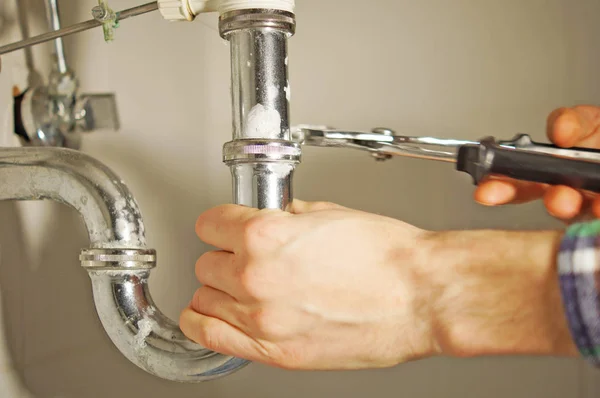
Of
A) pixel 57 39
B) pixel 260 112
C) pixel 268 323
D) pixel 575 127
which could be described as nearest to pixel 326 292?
pixel 268 323

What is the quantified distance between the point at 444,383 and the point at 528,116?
1.01ft

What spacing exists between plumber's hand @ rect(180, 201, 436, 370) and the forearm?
0.02m

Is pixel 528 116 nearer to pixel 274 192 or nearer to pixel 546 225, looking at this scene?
pixel 546 225

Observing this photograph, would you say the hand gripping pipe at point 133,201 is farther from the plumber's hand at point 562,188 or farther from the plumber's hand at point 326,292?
the plumber's hand at point 562,188

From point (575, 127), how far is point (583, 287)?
0.73 feet

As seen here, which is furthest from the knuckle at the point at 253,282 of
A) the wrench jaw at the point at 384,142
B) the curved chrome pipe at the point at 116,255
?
the wrench jaw at the point at 384,142

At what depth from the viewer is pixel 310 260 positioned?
369 mm

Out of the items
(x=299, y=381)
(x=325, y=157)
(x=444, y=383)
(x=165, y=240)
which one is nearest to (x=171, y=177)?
(x=165, y=240)

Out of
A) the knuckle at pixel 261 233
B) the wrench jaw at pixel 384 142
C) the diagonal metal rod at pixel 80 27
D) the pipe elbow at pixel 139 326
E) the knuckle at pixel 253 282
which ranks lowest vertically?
the pipe elbow at pixel 139 326

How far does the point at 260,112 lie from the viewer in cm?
43

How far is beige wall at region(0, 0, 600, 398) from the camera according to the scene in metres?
0.60

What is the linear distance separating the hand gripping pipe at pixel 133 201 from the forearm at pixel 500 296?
0.45 ft

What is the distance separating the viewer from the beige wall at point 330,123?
603 millimetres

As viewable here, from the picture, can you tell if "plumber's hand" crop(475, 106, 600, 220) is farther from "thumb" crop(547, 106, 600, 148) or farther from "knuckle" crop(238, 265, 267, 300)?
"knuckle" crop(238, 265, 267, 300)
